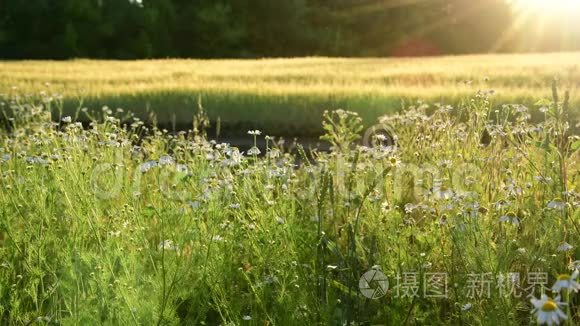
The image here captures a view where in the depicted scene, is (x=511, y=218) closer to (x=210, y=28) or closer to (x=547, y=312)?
(x=547, y=312)

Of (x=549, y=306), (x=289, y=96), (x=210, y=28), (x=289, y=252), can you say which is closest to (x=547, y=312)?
(x=549, y=306)

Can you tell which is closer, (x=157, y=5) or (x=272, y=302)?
(x=272, y=302)

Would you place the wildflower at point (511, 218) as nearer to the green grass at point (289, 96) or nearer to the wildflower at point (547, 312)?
the wildflower at point (547, 312)

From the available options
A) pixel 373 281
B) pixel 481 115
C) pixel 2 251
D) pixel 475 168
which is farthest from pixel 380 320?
pixel 2 251

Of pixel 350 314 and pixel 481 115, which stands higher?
pixel 481 115

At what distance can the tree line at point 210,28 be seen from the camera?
3550 centimetres

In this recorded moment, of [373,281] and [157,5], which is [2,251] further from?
[157,5]

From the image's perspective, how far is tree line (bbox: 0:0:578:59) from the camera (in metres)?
35.5

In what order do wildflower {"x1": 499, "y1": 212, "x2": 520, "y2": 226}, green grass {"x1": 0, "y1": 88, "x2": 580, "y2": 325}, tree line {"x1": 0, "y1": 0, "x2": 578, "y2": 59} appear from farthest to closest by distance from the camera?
tree line {"x1": 0, "y1": 0, "x2": 578, "y2": 59}, green grass {"x1": 0, "y1": 88, "x2": 580, "y2": 325}, wildflower {"x1": 499, "y1": 212, "x2": 520, "y2": 226}

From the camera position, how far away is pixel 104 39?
37156 mm

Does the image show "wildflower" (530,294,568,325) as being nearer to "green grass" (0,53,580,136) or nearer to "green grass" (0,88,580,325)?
"green grass" (0,88,580,325)

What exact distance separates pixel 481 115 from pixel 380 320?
1585 millimetres

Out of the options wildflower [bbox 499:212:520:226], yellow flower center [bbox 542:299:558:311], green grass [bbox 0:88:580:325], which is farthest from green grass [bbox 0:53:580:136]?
yellow flower center [bbox 542:299:558:311]

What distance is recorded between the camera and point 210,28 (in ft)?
119
